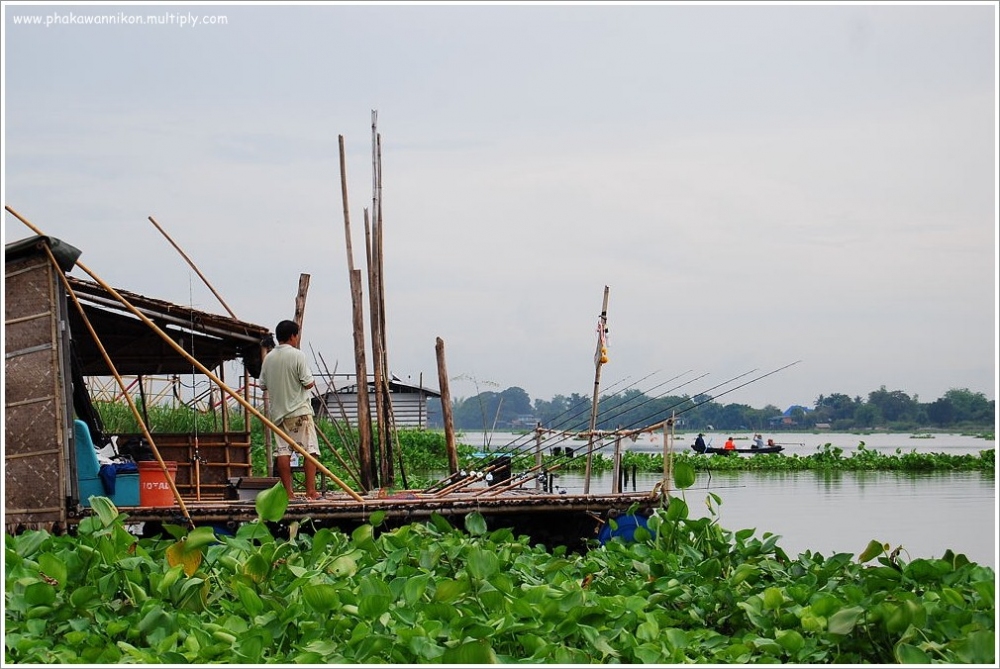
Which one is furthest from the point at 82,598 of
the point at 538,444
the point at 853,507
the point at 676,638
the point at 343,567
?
the point at 853,507

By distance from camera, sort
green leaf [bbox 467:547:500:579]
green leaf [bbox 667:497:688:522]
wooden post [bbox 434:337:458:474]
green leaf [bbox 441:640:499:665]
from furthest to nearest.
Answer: wooden post [bbox 434:337:458:474]
green leaf [bbox 667:497:688:522]
green leaf [bbox 467:547:500:579]
green leaf [bbox 441:640:499:665]

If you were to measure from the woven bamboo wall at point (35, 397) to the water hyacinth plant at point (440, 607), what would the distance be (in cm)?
143

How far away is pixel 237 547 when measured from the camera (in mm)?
4680

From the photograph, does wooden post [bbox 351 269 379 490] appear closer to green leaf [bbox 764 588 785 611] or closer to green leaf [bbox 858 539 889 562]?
A: green leaf [bbox 858 539 889 562]

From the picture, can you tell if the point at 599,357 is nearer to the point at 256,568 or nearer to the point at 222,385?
the point at 222,385

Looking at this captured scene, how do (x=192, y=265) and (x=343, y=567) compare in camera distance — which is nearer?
(x=343, y=567)

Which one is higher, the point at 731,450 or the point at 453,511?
the point at 453,511

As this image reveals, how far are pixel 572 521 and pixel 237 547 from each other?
10.6 ft

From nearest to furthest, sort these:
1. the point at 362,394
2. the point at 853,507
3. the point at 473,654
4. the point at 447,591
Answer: the point at 473,654 → the point at 447,591 → the point at 362,394 → the point at 853,507

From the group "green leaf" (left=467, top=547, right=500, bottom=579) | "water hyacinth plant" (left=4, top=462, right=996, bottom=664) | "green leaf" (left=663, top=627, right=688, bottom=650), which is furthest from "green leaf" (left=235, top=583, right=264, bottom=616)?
"green leaf" (left=663, top=627, right=688, bottom=650)

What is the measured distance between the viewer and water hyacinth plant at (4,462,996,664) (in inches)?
148

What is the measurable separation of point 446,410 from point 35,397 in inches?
211

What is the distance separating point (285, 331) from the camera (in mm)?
7074

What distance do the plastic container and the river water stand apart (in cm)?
332
